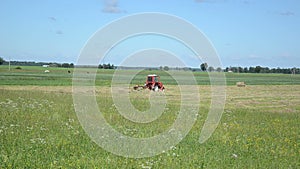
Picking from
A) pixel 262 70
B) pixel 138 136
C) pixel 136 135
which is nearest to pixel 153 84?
pixel 136 135

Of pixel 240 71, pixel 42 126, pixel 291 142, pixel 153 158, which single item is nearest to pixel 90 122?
pixel 42 126

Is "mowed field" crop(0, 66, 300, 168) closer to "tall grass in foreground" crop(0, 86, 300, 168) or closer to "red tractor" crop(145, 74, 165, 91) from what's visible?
"tall grass in foreground" crop(0, 86, 300, 168)

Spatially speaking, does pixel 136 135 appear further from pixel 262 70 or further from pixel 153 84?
pixel 262 70

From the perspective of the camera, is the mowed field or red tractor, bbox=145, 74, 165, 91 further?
red tractor, bbox=145, 74, 165, 91

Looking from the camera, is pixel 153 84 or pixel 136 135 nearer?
pixel 136 135

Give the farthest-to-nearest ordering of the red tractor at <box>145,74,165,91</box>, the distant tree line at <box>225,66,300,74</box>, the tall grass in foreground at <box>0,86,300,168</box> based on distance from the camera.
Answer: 1. the distant tree line at <box>225,66,300,74</box>
2. the red tractor at <box>145,74,165,91</box>
3. the tall grass in foreground at <box>0,86,300,168</box>

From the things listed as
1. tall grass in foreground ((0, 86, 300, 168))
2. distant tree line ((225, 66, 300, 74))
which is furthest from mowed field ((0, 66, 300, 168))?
distant tree line ((225, 66, 300, 74))

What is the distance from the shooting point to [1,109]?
1544 cm

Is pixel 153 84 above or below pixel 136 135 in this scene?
above

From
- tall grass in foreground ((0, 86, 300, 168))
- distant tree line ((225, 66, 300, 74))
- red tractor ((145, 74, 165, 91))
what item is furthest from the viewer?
distant tree line ((225, 66, 300, 74))

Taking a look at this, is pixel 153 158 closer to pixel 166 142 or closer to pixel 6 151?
pixel 166 142

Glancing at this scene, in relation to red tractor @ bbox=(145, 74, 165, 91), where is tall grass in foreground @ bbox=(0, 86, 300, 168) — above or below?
below

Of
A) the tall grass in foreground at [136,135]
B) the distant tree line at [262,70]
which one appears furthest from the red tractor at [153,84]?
the distant tree line at [262,70]

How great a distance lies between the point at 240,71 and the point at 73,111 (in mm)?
157709
